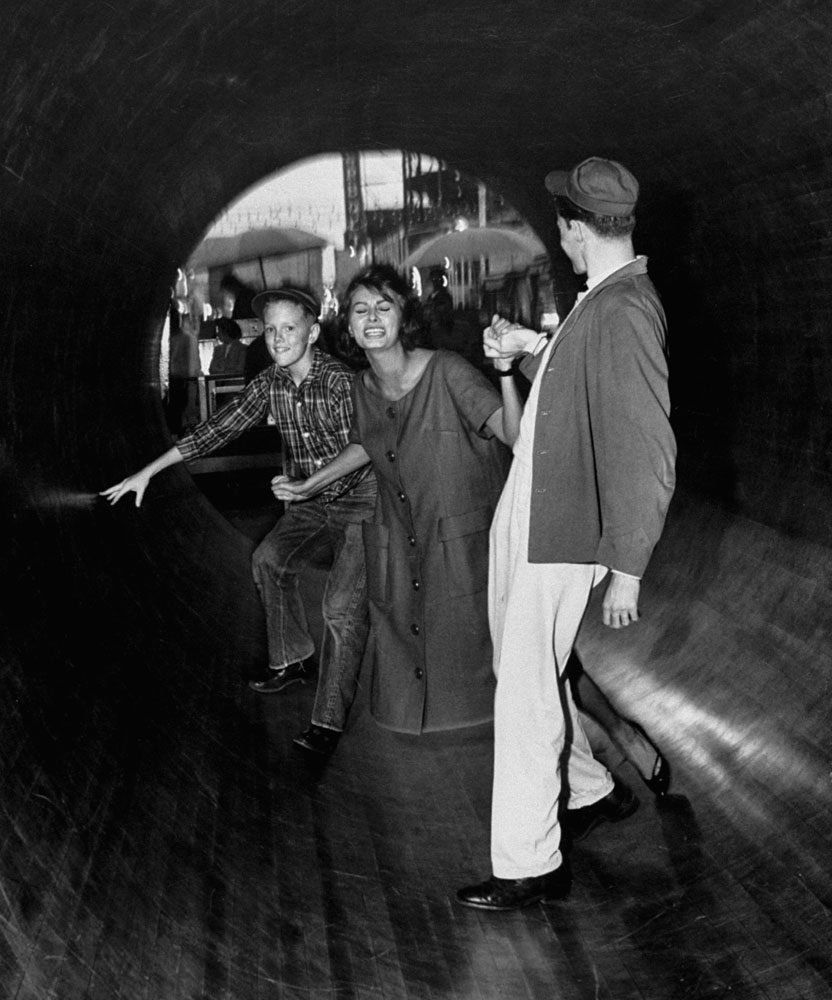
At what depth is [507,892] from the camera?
3.15 m

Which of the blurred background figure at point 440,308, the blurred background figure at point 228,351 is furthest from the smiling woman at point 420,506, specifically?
the blurred background figure at point 228,351

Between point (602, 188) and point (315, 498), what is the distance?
203 centimetres

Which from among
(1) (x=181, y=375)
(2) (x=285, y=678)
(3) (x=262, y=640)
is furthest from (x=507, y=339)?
(1) (x=181, y=375)

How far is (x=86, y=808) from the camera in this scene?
291cm

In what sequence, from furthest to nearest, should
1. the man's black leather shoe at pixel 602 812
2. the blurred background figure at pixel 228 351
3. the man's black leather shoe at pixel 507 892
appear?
1. the blurred background figure at pixel 228 351
2. the man's black leather shoe at pixel 602 812
3. the man's black leather shoe at pixel 507 892

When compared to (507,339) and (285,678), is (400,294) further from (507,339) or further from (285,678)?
(285,678)

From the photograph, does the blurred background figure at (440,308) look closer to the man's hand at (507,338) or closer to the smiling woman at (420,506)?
the smiling woman at (420,506)

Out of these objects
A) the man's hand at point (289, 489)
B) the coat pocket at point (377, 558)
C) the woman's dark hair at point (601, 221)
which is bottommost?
the coat pocket at point (377, 558)

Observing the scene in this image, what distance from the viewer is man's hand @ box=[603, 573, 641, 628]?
2895 millimetres

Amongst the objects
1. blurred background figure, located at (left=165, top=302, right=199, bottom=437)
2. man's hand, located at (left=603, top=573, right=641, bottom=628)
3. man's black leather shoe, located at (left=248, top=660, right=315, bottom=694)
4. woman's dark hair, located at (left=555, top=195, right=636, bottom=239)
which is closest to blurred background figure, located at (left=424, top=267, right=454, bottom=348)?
blurred background figure, located at (left=165, top=302, right=199, bottom=437)

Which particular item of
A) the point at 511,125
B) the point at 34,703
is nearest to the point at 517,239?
the point at 511,125

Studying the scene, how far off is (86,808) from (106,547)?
1431 millimetres

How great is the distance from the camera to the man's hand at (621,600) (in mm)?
2895

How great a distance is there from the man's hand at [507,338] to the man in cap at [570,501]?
0.60ft
